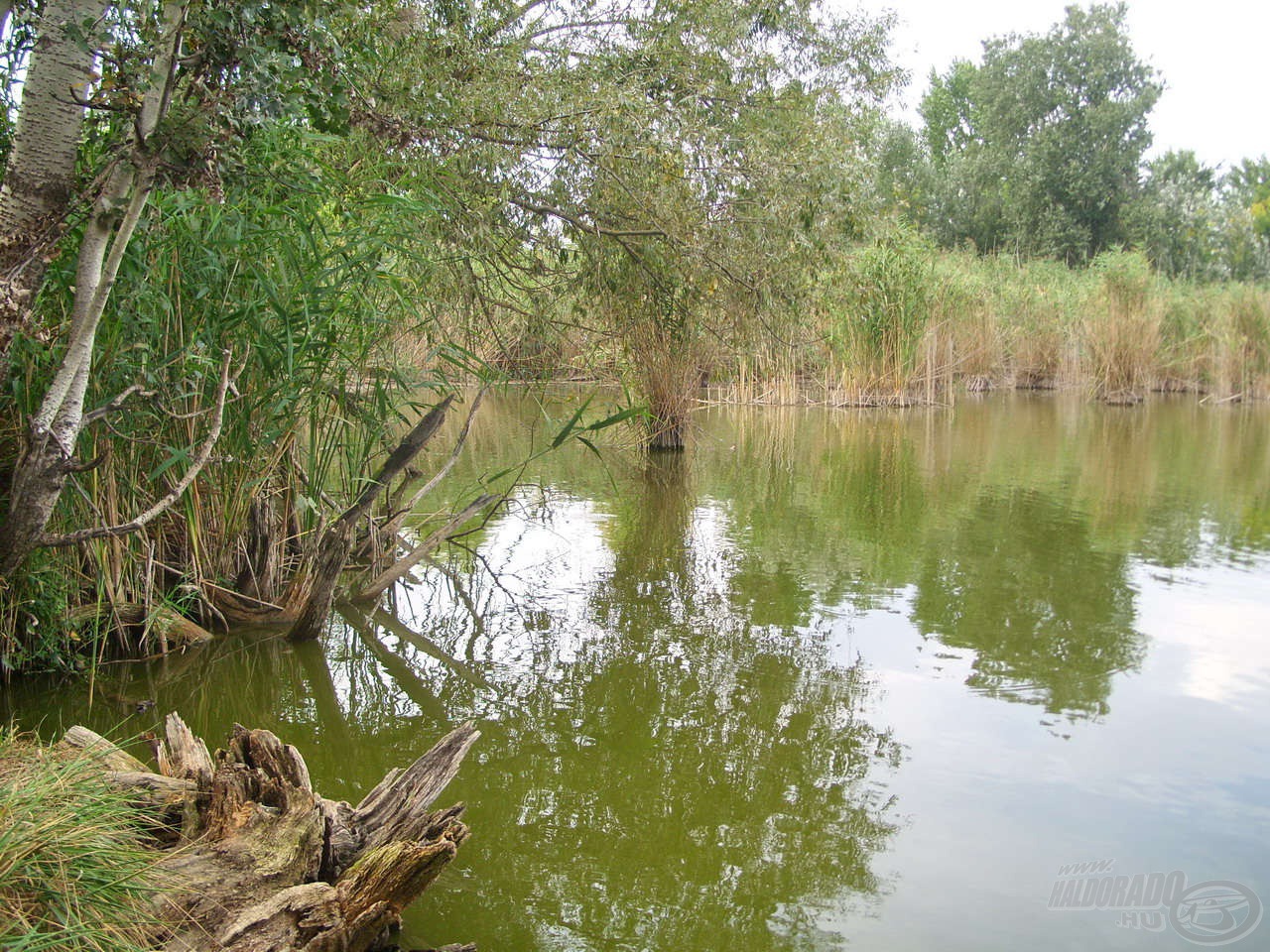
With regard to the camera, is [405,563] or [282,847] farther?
[405,563]

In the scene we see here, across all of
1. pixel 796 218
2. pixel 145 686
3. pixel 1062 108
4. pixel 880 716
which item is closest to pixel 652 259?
pixel 796 218

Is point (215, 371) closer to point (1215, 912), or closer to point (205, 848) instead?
point (205, 848)

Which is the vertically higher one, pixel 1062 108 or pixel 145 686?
pixel 1062 108

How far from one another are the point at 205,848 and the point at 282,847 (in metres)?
0.15

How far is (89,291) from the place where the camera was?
2795mm

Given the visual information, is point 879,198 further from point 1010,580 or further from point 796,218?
point 1010,580

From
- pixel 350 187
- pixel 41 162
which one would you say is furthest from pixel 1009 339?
pixel 41 162

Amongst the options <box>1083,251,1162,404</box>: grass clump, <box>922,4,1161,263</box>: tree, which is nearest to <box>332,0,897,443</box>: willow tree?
<box>1083,251,1162,404</box>: grass clump

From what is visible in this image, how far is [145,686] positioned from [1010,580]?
14.4 ft

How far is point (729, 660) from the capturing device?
4.46 m

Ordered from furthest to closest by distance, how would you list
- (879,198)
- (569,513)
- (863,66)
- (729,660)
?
(863,66) → (569,513) → (879,198) → (729,660)

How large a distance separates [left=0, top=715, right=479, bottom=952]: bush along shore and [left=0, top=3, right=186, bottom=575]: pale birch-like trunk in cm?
85

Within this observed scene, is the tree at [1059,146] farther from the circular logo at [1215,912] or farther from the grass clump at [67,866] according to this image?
the grass clump at [67,866]

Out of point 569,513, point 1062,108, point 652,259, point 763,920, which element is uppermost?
point 1062,108
